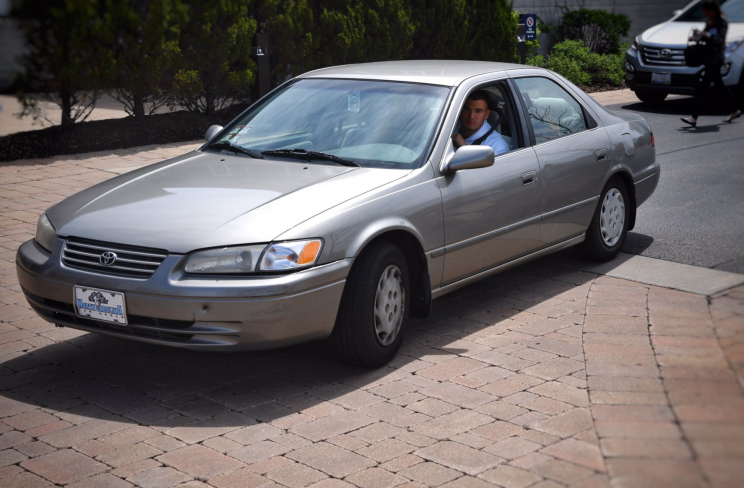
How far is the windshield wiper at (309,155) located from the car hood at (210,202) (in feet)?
0.23

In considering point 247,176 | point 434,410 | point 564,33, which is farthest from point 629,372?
point 564,33

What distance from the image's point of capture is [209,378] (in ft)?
16.6

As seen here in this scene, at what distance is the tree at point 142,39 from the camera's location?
476 inches

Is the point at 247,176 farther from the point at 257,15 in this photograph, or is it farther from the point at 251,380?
the point at 257,15

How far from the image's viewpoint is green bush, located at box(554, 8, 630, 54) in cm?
2134

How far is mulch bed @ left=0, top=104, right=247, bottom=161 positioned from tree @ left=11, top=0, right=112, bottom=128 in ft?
1.19

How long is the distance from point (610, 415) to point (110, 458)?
7.45 ft

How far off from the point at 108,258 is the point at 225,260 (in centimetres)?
64

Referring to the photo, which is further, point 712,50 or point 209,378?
point 712,50

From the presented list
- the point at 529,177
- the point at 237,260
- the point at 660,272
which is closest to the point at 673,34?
the point at 660,272

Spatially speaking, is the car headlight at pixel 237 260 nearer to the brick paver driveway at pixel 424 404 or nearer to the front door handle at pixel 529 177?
the brick paver driveway at pixel 424 404

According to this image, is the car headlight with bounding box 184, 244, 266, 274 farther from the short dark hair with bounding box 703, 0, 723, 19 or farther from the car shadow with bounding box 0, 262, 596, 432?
the short dark hair with bounding box 703, 0, 723, 19

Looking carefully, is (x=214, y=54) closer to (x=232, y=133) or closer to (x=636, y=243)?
(x=232, y=133)

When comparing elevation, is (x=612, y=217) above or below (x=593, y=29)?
below
